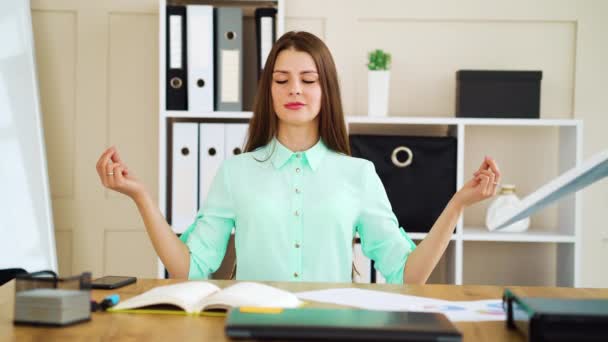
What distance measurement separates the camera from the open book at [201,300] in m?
1.06

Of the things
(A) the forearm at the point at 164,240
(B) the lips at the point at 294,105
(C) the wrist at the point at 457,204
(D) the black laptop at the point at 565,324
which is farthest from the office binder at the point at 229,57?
(D) the black laptop at the point at 565,324

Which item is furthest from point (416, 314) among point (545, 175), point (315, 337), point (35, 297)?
point (545, 175)

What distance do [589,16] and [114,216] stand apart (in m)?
2.13

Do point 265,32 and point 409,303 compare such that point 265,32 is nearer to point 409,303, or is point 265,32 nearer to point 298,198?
point 298,198

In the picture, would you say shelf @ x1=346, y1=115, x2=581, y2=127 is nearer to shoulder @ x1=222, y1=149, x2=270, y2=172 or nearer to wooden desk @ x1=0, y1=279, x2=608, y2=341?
shoulder @ x1=222, y1=149, x2=270, y2=172

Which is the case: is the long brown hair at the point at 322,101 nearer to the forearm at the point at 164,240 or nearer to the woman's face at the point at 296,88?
the woman's face at the point at 296,88

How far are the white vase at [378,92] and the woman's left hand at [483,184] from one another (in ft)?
4.29

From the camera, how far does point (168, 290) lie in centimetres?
112

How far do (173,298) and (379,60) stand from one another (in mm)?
1885

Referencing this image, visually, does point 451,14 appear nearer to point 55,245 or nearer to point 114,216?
point 114,216

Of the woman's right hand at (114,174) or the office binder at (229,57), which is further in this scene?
the office binder at (229,57)

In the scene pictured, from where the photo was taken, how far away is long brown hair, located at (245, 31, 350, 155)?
183 centimetres

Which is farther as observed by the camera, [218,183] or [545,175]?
[545,175]

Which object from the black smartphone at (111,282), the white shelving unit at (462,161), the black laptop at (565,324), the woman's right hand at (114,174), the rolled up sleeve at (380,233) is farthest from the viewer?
the white shelving unit at (462,161)
